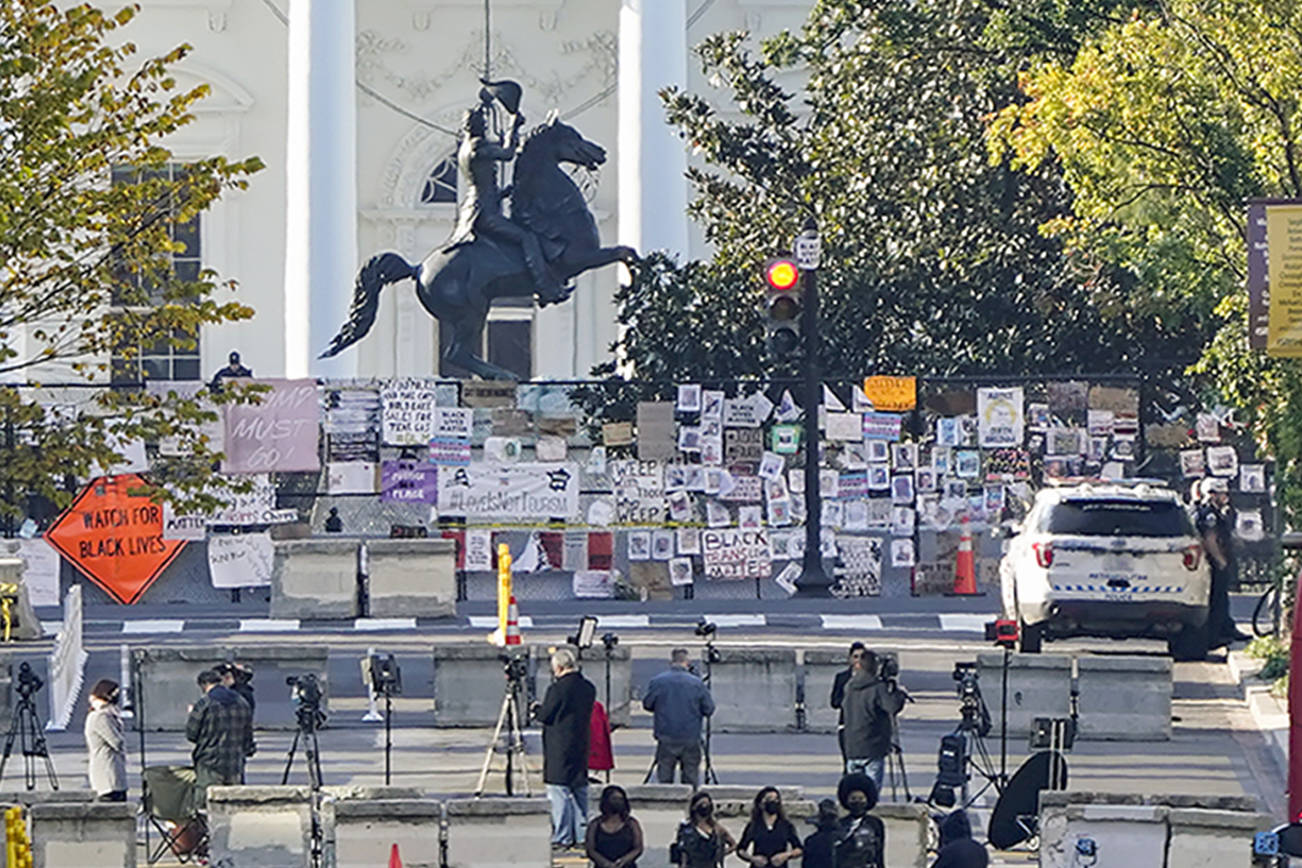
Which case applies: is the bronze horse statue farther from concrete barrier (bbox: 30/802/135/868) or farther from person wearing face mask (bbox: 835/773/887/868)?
person wearing face mask (bbox: 835/773/887/868)

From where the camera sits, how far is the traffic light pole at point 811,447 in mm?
34188

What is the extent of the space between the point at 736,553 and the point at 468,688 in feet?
31.1

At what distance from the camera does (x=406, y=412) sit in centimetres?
3547

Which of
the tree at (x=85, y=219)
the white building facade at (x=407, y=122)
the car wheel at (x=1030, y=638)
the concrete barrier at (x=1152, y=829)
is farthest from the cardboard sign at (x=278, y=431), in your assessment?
the concrete barrier at (x=1152, y=829)

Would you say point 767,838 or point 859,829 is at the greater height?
point 859,829

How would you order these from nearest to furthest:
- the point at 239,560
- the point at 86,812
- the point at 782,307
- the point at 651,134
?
the point at 86,812
the point at 782,307
the point at 239,560
the point at 651,134

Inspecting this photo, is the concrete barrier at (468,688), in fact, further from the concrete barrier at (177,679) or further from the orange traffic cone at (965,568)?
the orange traffic cone at (965,568)

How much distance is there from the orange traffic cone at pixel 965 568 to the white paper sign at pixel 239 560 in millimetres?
7286

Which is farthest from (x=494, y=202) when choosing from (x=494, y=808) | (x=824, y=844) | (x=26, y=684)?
(x=824, y=844)

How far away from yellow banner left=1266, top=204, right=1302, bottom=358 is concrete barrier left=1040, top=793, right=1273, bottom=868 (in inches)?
248

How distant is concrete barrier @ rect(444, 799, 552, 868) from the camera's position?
64.2 feet

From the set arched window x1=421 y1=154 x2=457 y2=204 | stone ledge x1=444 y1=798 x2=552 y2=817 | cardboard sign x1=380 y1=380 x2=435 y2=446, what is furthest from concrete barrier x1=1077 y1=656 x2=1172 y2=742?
arched window x1=421 y1=154 x2=457 y2=204

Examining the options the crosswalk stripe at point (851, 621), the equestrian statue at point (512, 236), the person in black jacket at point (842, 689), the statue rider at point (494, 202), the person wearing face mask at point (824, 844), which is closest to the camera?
the person wearing face mask at point (824, 844)

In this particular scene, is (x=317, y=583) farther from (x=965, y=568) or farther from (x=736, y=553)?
(x=965, y=568)
